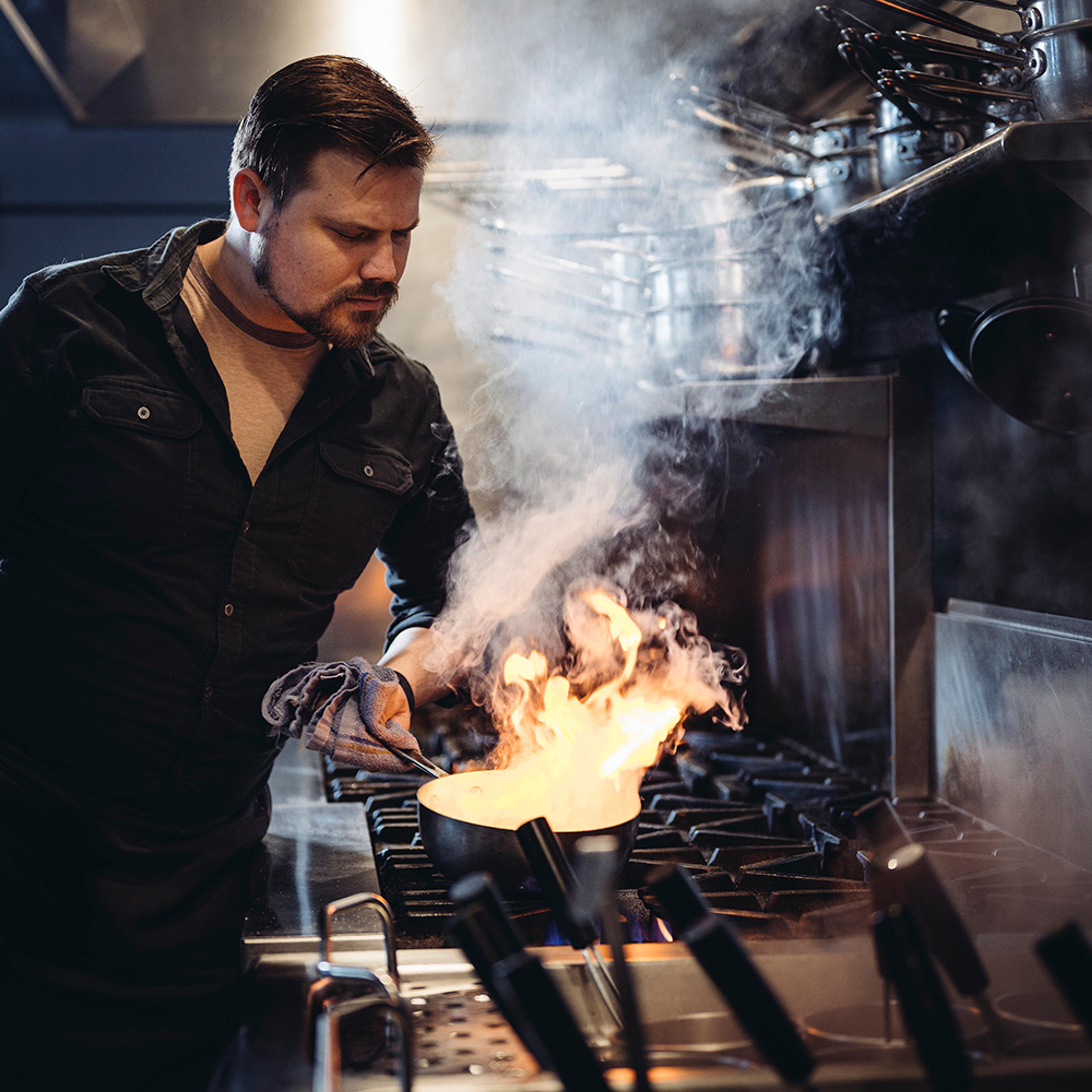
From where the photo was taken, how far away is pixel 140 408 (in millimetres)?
1477

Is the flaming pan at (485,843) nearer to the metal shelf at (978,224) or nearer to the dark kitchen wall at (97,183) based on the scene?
the metal shelf at (978,224)

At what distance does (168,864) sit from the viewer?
4.80ft

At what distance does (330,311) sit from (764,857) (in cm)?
108

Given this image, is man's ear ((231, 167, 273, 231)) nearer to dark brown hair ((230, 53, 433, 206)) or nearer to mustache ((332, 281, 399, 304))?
dark brown hair ((230, 53, 433, 206))

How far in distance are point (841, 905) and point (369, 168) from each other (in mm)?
1240

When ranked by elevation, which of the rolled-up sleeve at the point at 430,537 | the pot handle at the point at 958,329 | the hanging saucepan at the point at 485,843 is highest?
the pot handle at the point at 958,329

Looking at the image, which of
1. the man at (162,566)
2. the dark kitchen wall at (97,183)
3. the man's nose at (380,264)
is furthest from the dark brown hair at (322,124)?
the dark kitchen wall at (97,183)

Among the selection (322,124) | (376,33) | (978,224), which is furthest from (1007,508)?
(376,33)

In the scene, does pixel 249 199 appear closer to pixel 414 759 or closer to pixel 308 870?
pixel 414 759

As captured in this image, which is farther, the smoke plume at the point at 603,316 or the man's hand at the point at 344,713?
the smoke plume at the point at 603,316

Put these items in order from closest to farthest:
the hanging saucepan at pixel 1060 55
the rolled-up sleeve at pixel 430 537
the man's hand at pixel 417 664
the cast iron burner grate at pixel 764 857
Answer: the hanging saucepan at pixel 1060 55, the cast iron burner grate at pixel 764 857, the man's hand at pixel 417 664, the rolled-up sleeve at pixel 430 537

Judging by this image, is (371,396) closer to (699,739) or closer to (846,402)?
(846,402)

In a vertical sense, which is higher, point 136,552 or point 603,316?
point 603,316

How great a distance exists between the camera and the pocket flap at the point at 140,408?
1461 millimetres
